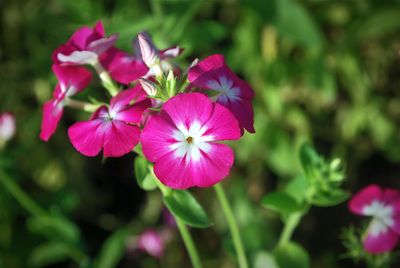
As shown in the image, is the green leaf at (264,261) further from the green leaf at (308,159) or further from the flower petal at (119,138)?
the flower petal at (119,138)

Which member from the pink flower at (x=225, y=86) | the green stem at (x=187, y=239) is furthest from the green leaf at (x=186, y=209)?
the pink flower at (x=225, y=86)

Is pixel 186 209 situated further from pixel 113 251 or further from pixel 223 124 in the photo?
pixel 113 251

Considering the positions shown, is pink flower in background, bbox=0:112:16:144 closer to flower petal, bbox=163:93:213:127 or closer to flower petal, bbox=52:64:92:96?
flower petal, bbox=52:64:92:96

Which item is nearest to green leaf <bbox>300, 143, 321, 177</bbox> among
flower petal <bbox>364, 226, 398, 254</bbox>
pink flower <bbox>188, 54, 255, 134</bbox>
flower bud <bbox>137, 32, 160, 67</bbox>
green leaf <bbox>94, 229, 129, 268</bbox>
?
flower petal <bbox>364, 226, 398, 254</bbox>

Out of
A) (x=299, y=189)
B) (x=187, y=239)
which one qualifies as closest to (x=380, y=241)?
(x=299, y=189)

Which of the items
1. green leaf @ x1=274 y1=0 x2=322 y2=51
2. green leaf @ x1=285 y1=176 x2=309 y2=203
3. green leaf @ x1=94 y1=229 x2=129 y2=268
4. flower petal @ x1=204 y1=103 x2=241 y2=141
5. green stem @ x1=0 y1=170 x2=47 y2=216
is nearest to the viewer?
flower petal @ x1=204 y1=103 x2=241 y2=141

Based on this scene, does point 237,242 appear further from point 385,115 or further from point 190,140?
point 385,115

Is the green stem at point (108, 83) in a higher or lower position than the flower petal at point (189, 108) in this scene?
higher
